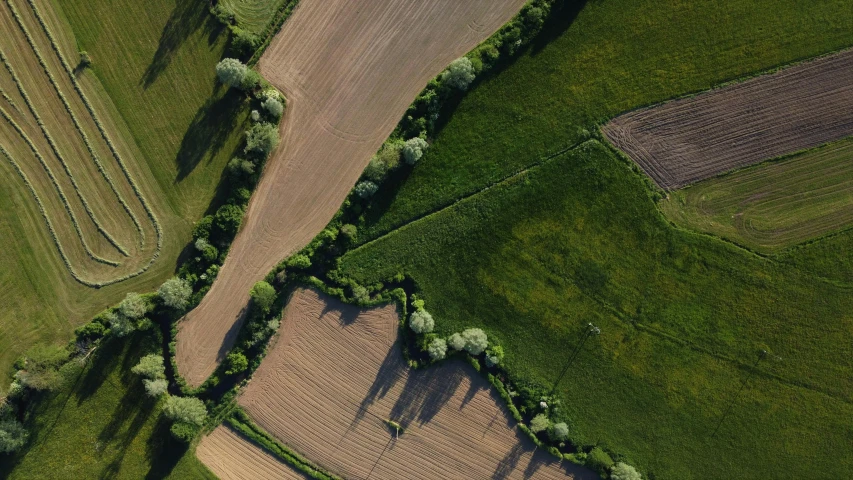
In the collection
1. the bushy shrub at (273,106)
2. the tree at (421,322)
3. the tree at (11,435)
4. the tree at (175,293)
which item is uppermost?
the bushy shrub at (273,106)

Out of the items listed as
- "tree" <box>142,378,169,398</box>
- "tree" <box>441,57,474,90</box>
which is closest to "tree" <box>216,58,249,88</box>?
"tree" <box>441,57,474,90</box>

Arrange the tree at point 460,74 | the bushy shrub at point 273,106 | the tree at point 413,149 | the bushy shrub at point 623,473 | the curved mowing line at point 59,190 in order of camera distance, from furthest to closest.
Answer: the curved mowing line at point 59,190, the bushy shrub at point 623,473, the bushy shrub at point 273,106, the tree at point 413,149, the tree at point 460,74

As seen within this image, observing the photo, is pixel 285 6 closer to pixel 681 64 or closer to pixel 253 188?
pixel 253 188

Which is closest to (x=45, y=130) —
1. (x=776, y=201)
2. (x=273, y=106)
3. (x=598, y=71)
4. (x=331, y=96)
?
(x=273, y=106)

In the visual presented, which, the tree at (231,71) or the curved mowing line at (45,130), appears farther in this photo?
the curved mowing line at (45,130)

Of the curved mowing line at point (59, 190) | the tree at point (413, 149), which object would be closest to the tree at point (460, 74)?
the tree at point (413, 149)

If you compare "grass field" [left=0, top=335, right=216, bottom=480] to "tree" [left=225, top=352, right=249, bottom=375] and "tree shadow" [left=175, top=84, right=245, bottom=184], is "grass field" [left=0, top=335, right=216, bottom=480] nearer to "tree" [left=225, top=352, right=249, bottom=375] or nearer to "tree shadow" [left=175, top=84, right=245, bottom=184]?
"tree" [left=225, top=352, right=249, bottom=375]

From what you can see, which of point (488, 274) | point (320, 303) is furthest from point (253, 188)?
point (488, 274)

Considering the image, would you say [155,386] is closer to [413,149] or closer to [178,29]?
[413,149]

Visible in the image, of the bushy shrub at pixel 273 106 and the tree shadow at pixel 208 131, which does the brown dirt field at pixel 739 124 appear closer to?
the bushy shrub at pixel 273 106
